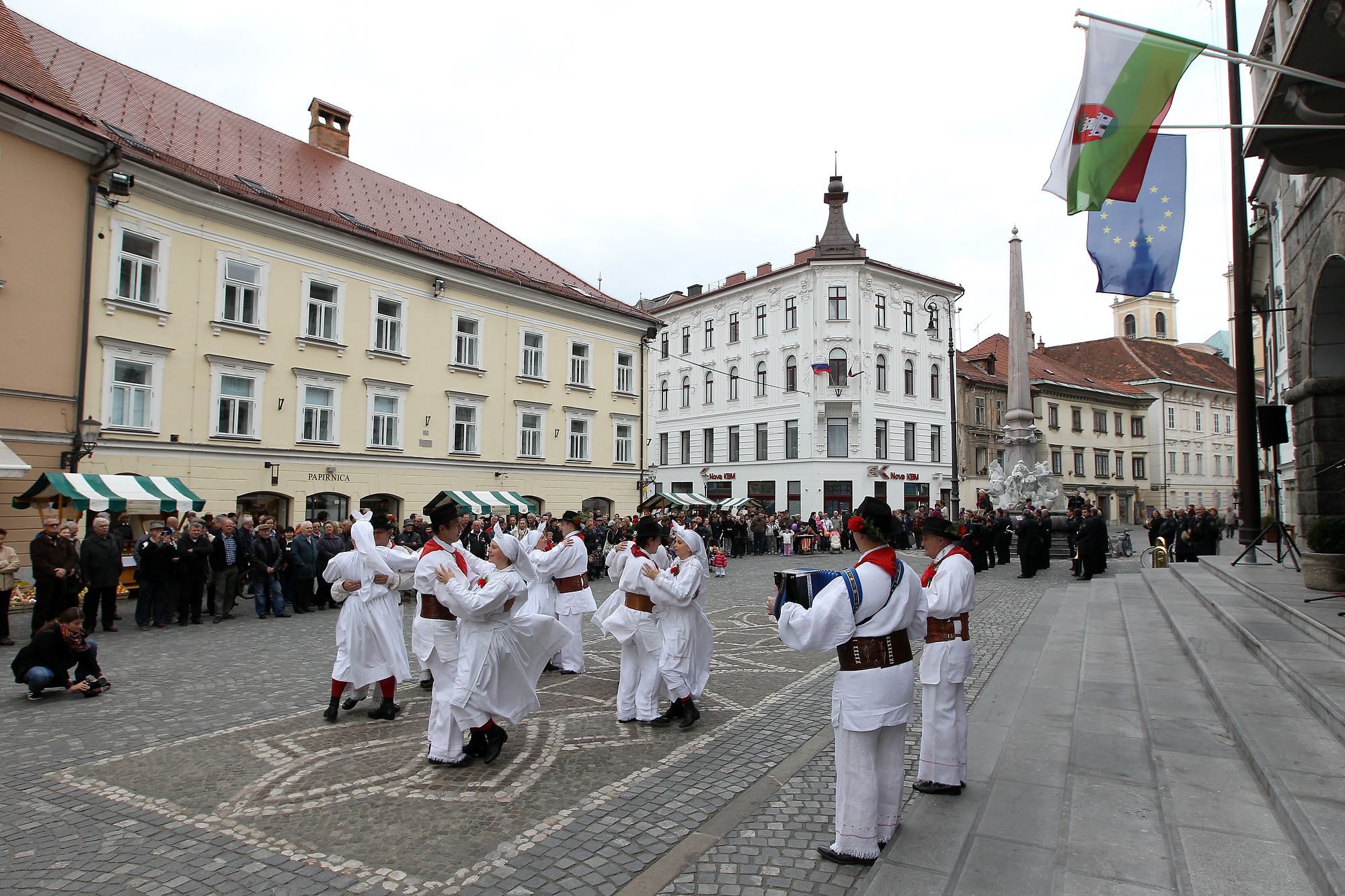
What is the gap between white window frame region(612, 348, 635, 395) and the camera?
31766 mm

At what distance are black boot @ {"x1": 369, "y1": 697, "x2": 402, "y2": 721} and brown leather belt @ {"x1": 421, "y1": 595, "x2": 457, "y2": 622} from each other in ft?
5.22

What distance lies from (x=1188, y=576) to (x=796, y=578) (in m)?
13.4

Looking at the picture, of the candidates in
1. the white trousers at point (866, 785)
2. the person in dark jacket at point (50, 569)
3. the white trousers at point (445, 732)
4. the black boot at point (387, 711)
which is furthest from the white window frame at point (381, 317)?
the white trousers at point (866, 785)

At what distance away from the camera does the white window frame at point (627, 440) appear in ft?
103

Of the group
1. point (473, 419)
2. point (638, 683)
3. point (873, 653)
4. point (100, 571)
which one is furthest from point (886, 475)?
point (873, 653)

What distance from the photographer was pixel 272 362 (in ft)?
70.9

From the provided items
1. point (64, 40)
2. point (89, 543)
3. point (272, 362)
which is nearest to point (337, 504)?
point (272, 362)

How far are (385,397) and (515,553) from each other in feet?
63.6

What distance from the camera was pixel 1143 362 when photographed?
62.3 meters

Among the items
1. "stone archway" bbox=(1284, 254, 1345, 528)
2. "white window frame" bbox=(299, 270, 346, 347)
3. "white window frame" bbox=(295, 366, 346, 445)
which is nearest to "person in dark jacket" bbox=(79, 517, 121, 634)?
"white window frame" bbox=(295, 366, 346, 445)

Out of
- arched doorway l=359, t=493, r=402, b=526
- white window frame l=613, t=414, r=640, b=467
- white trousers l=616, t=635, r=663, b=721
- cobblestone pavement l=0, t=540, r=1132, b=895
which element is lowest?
cobblestone pavement l=0, t=540, r=1132, b=895

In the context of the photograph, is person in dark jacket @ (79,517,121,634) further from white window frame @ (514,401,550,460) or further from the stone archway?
the stone archway

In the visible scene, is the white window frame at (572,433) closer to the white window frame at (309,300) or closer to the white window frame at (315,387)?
the white window frame at (315,387)

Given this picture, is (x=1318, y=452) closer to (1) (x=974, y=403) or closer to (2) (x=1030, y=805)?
(2) (x=1030, y=805)
